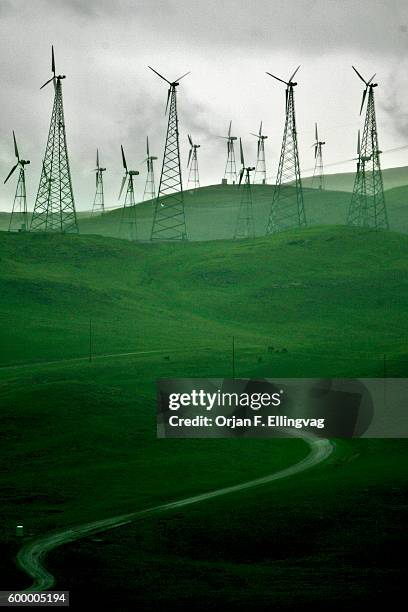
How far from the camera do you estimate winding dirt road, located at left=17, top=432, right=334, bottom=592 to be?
71125mm

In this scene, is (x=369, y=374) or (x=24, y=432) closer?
(x=24, y=432)

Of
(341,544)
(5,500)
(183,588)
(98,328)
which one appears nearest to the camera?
(183,588)

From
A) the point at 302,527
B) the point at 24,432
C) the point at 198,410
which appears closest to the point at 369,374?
the point at 198,410

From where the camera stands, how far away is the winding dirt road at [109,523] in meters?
71.1

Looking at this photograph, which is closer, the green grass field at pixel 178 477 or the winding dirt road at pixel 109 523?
the winding dirt road at pixel 109 523

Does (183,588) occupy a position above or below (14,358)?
below

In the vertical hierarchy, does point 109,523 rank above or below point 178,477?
below

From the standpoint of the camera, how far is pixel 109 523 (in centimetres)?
9344

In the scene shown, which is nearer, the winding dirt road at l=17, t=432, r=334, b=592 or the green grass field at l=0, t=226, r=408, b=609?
the winding dirt road at l=17, t=432, r=334, b=592

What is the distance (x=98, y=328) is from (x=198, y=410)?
60.7 meters

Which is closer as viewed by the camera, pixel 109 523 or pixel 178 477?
pixel 109 523

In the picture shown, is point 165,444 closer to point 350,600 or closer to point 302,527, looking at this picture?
point 302,527

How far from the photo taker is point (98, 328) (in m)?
195

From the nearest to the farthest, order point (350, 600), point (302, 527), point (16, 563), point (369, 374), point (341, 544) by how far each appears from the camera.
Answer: point (350, 600) → point (16, 563) → point (341, 544) → point (302, 527) → point (369, 374)
